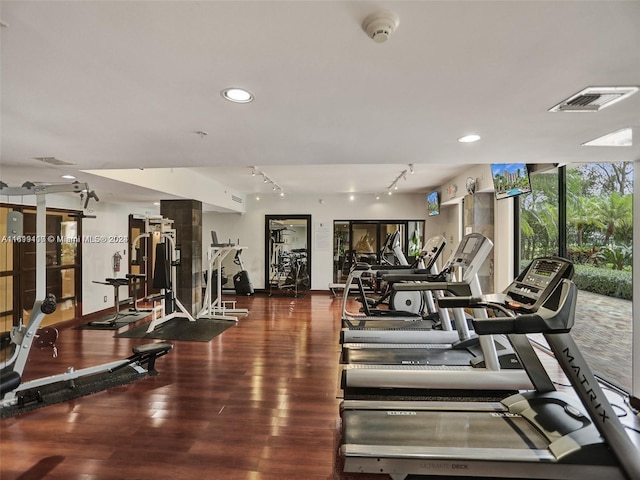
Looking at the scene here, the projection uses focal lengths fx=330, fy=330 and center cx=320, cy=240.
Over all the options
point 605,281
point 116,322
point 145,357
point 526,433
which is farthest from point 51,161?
point 605,281

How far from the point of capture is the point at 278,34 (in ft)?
4.31

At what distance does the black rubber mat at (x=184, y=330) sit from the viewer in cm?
493

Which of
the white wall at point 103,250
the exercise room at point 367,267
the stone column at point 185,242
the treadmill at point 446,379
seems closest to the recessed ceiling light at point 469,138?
the exercise room at point 367,267

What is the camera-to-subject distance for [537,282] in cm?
213

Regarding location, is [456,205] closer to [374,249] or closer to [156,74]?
[374,249]

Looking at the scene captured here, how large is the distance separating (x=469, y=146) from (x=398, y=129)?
81cm

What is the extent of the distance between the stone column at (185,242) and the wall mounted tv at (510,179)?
5117mm

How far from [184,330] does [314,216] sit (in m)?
4.80

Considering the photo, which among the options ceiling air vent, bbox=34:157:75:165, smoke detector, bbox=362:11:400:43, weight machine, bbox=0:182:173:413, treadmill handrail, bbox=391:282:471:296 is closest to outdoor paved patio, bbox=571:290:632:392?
treadmill handrail, bbox=391:282:471:296

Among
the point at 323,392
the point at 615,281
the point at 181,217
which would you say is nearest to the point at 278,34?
the point at 323,392

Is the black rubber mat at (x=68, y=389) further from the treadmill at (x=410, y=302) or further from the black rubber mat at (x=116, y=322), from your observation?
the treadmill at (x=410, y=302)

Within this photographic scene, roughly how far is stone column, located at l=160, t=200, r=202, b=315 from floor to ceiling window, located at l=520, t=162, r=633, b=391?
570 centimetres

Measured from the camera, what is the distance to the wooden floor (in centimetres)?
215

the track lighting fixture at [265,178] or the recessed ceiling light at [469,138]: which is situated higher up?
the track lighting fixture at [265,178]
